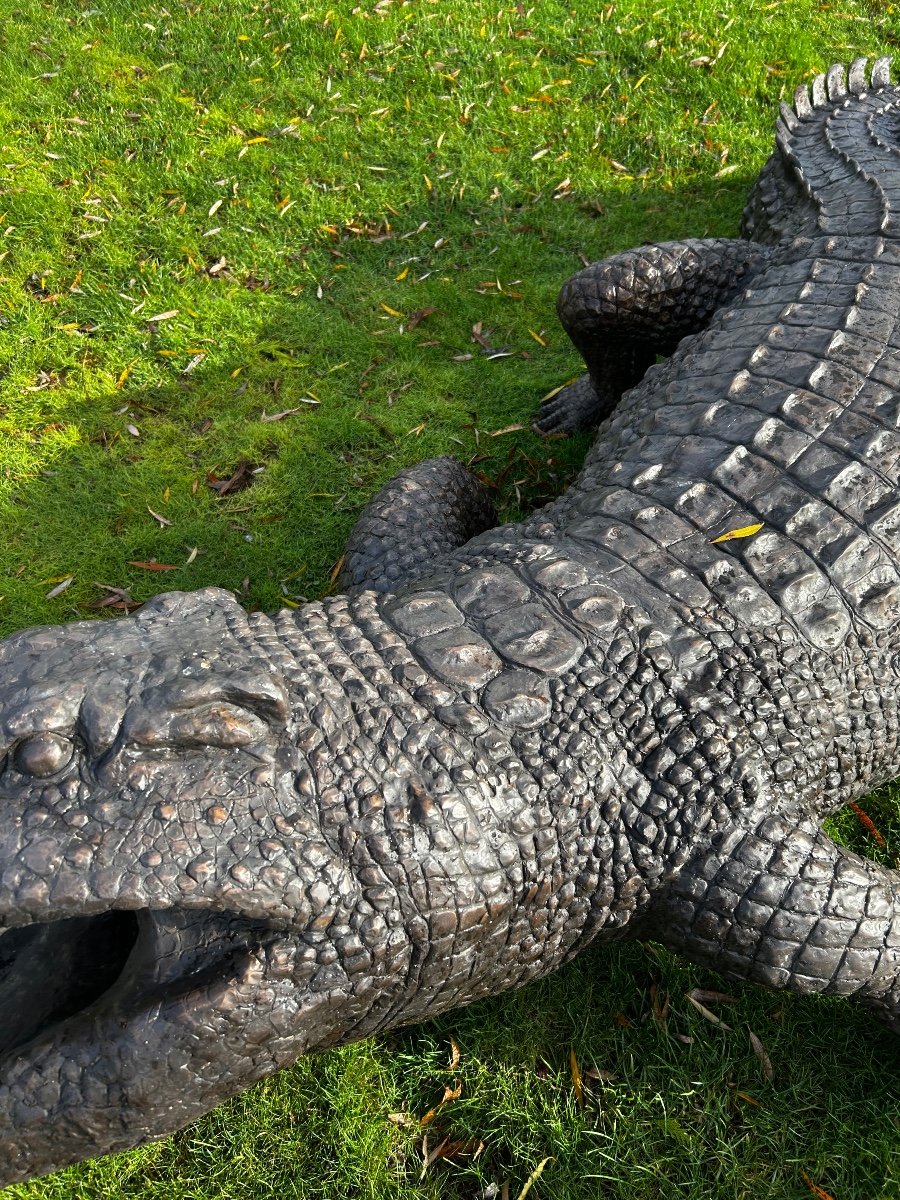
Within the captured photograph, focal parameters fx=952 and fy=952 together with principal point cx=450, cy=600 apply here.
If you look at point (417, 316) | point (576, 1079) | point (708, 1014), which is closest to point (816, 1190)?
point (708, 1014)

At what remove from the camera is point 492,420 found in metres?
4.72

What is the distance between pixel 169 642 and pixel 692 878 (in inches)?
55.5

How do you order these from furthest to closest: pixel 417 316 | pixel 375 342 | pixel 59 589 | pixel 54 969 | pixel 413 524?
pixel 417 316 → pixel 375 342 → pixel 59 589 → pixel 413 524 → pixel 54 969

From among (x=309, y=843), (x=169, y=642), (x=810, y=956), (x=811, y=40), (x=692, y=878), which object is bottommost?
(x=810, y=956)

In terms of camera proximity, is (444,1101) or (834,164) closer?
(444,1101)

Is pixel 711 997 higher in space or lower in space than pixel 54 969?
lower

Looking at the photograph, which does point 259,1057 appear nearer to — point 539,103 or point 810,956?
point 810,956

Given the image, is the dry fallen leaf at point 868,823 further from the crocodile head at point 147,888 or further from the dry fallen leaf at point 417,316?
the dry fallen leaf at point 417,316

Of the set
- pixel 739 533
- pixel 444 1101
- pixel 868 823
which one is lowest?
pixel 444 1101

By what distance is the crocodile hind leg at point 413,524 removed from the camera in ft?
11.4

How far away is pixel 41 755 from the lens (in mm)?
1815

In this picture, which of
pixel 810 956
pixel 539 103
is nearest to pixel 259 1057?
pixel 810 956

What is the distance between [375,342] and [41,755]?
3.66 m

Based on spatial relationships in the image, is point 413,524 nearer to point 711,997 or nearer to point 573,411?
point 573,411
